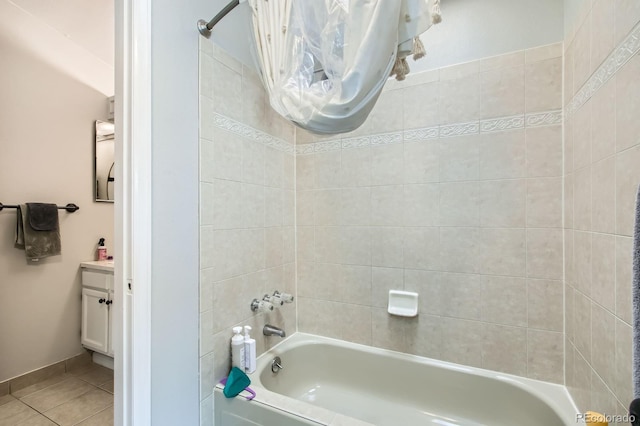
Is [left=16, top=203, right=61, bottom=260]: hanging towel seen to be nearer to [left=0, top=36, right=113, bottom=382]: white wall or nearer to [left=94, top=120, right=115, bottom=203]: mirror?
[left=0, top=36, right=113, bottom=382]: white wall

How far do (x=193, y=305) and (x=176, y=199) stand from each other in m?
0.47

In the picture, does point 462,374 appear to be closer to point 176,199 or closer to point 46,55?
point 176,199

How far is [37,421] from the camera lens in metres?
1.63

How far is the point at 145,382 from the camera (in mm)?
1012

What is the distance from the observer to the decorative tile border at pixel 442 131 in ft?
4.55

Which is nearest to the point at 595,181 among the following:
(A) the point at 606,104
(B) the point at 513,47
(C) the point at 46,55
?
(A) the point at 606,104

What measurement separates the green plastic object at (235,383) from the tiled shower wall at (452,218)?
0.71 meters

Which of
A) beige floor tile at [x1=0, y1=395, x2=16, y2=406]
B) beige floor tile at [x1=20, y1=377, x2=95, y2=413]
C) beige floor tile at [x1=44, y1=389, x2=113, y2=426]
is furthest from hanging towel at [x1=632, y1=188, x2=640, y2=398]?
beige floor tile at [x1=0, y1=395, x2=16, y2=406]

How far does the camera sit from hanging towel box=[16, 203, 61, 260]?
1.91 m

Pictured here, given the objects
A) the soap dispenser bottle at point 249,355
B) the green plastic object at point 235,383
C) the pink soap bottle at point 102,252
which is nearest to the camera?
the green plastic object at point 235,383

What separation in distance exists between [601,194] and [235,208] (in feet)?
4.95

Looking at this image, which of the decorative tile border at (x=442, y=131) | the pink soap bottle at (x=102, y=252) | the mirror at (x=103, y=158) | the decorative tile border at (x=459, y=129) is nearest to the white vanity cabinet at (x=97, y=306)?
the pink soap bottle at (x=102, y=252)

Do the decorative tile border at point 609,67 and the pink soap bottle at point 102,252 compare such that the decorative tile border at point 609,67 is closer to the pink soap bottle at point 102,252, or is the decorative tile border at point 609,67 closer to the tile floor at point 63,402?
the tile floor at point 63,402

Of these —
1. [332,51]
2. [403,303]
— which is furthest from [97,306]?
[332,51]
